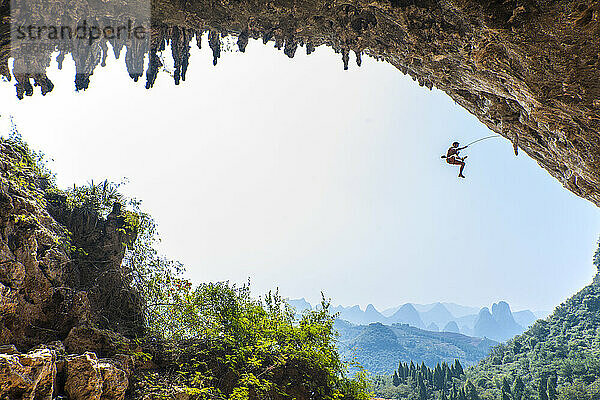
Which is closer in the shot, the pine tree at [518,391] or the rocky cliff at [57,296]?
the rocky cliff at [57,296]

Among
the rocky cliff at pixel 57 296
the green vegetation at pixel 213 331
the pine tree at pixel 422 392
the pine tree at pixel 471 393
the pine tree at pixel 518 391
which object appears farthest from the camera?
the pine tree at pixel 422 392

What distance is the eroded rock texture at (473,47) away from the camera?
3777 mm

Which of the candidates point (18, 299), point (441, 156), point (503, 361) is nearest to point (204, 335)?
point (18, 299)

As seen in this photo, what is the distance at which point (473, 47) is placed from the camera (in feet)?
15.2

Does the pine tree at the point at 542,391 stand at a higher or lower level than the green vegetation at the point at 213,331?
lower

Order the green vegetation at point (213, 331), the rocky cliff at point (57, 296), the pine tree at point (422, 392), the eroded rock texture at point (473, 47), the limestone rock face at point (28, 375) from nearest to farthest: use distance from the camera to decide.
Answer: the eroded rock texture at point (473, 47), the limestone rock face at point (28, 375), the rocky cliff at point (57, 296), the green vegetation at point (213, 331), the pine tree at point (422, 392)

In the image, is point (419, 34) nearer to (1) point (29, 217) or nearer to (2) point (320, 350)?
(2) point (320, 350)

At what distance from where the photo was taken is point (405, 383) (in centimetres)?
3800

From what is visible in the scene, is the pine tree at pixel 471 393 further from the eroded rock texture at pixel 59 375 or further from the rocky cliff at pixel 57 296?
the eroded rock texture at pixel 59 375

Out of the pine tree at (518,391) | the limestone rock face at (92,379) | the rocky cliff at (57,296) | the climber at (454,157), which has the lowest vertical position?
the pine tree at (518,391)

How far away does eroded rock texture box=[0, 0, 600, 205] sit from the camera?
12.4 ft

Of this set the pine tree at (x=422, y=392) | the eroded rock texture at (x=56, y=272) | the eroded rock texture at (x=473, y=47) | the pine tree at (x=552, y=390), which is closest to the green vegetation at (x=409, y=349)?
the pine tree at (x=422, y=392)

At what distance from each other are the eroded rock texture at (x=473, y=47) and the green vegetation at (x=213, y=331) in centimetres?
309

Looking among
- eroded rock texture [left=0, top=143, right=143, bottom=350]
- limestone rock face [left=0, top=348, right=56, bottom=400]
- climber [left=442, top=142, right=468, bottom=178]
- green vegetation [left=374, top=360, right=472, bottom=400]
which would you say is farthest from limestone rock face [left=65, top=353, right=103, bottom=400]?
green vegetation [left=374, top=360, right=472, bottom=400]
